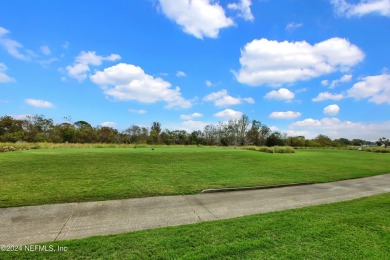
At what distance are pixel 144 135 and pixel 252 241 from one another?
201ft

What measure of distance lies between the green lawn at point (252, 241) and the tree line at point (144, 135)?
48.6 meters

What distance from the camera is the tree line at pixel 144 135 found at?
47.8 m

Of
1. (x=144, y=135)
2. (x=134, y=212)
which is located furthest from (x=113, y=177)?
(x=144, y=135)

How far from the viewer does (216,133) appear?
77.8 metres

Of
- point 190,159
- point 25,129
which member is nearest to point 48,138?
point 25,129

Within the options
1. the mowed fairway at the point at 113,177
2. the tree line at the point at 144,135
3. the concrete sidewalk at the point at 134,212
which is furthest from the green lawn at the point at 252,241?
the tree line at the point at 144,135

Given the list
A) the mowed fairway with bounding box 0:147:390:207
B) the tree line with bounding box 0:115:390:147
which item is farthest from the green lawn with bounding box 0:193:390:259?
the tree line with bounding box 0:115:390:147

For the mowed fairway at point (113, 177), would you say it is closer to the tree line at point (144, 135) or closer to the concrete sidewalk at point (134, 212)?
the concrete sidewalk at point (134, 212)

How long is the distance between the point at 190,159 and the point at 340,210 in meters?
10.6

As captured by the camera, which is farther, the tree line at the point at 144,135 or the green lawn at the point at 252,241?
the tree line at the point at 144,135

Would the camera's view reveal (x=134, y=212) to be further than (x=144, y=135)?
No

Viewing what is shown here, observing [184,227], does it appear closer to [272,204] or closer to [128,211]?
[128,211]

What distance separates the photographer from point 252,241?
14.9 ft

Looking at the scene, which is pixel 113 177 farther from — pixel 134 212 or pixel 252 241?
pixel 252 241
